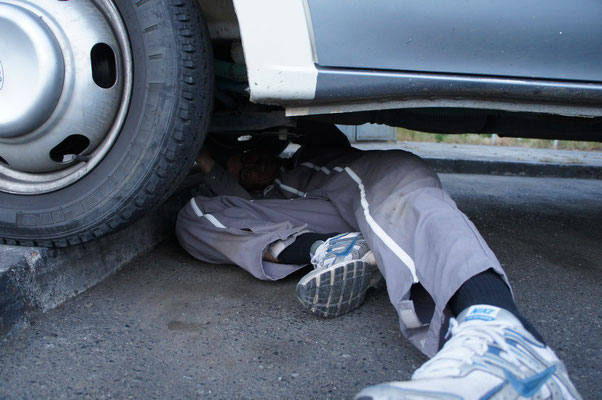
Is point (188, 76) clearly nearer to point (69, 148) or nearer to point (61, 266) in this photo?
point (69, 148)

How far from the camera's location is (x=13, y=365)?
1.11m

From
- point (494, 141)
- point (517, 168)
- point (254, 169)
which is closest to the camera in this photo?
point (254, 169)

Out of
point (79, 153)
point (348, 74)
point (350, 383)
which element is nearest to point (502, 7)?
point (348, 74)

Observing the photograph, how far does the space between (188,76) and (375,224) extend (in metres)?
0.67

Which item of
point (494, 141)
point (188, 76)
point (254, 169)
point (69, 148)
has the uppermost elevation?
point (188, 76)

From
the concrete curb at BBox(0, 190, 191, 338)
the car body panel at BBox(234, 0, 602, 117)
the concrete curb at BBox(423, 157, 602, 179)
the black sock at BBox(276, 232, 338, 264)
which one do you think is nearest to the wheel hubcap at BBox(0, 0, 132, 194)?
the concrete curb at BBox(0, 190, 191, 338)

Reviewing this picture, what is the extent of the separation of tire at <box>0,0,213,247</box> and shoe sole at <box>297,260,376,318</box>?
486 mm

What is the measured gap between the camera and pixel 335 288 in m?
1.34

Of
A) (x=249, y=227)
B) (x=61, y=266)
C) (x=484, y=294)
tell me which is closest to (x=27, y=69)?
(x=61, y=266)

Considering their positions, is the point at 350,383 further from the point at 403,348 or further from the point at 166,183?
the point at 166,183

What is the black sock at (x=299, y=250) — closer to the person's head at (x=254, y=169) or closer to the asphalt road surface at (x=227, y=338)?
the asphalt road surface at (x=227, y=338)

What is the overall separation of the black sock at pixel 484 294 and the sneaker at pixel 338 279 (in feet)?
1.18

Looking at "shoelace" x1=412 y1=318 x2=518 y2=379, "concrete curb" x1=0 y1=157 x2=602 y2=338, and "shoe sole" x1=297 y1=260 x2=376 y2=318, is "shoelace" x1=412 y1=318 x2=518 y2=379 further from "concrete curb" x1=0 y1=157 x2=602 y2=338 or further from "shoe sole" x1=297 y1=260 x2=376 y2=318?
"concrete curb" x1=0 y1=157 x2=602 y2=338

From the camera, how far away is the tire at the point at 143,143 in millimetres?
1310
